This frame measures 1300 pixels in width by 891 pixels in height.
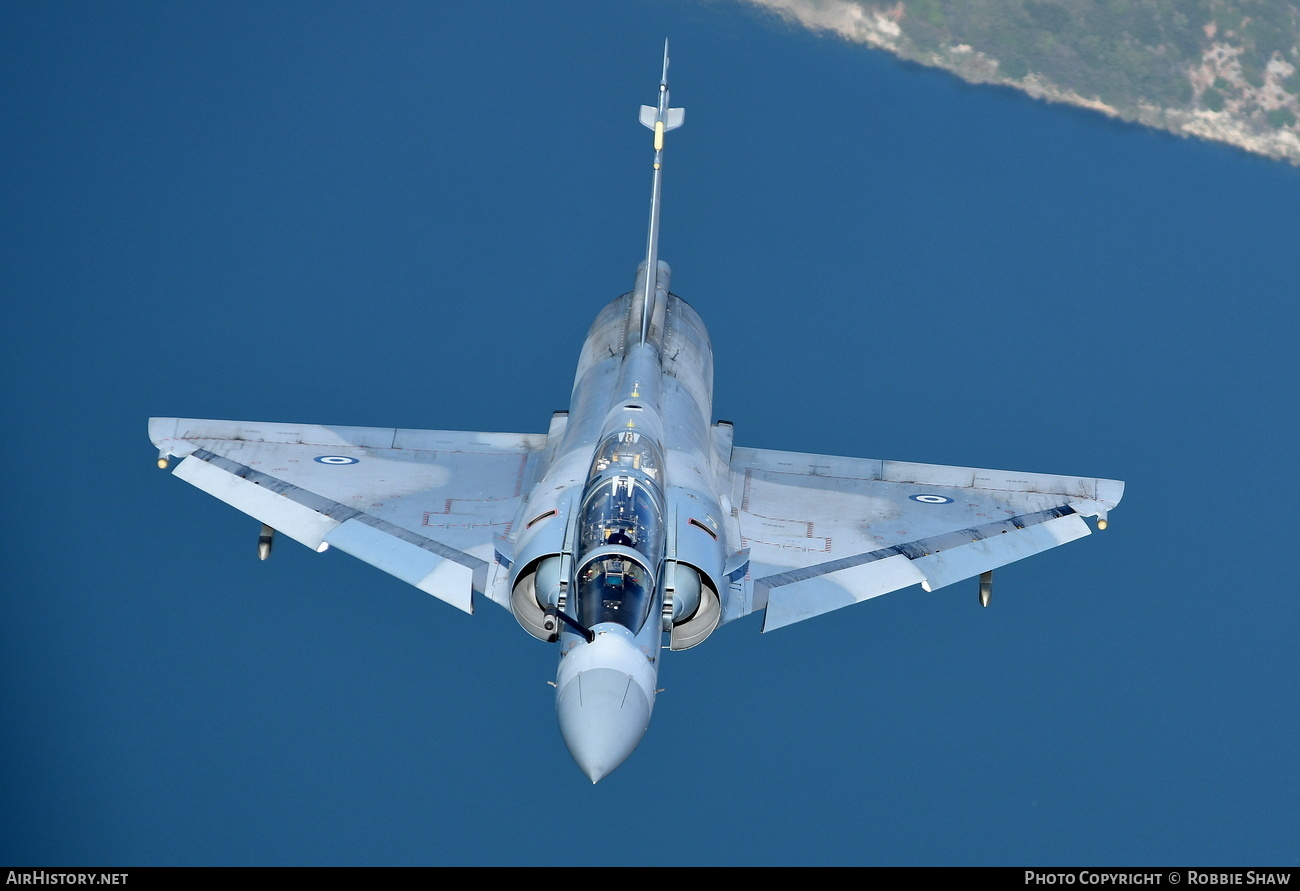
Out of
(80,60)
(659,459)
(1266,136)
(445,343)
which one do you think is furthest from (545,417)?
(1266,136)

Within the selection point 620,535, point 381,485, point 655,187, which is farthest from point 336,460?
point 620,535

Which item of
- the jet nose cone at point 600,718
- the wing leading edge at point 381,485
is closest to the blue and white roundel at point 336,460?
the wing leading edge at point 381,485

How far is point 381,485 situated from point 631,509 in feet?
15.7

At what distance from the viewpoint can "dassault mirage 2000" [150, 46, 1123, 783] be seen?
1748cm

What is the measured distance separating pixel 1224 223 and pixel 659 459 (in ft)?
44.6

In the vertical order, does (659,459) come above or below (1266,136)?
below

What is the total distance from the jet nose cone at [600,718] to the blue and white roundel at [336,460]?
21.8 feet

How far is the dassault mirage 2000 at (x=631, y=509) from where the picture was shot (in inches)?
688

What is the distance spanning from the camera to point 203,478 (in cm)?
2134

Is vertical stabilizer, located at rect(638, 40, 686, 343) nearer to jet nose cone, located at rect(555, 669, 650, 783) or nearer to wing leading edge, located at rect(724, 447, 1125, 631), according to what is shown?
wing leading edge, located at rect(724, 447, 1125, 631)

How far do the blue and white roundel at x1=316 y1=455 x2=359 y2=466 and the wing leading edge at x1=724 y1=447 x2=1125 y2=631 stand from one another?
5.01 metres

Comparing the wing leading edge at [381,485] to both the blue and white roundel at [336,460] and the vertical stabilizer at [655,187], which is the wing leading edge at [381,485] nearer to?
the blue and white roundel at [336,460]

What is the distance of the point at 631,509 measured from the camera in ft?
59.1
